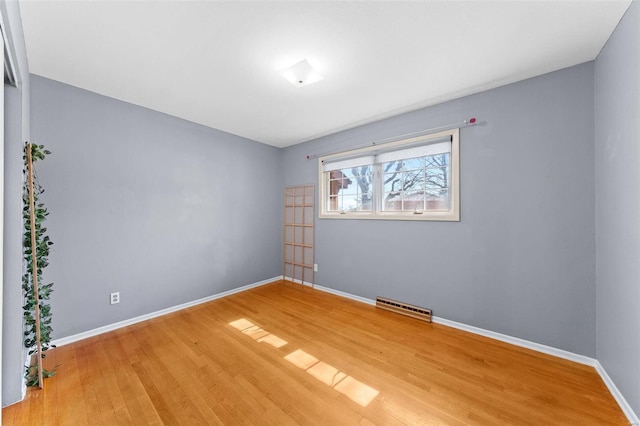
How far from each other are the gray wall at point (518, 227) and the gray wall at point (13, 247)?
11.0ft

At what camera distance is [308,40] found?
5.84ft

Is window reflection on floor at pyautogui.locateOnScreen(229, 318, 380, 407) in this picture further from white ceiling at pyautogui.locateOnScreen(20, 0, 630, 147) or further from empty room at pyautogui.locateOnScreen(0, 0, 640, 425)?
white ceiling at pyautogui.locateOnScreen(20, 0, 630, 147)

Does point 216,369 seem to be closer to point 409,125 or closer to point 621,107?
point 409,125

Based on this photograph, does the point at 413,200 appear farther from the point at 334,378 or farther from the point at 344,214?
the point at 334,378

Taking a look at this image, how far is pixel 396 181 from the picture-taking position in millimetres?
3240

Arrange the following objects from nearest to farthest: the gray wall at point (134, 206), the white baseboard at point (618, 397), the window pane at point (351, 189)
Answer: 1. the white baseboard at point (618, 397)
2. the gray wall at point (134, 206)
3. the window pane at point (351, 189)

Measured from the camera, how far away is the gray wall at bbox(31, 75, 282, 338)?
2344mm

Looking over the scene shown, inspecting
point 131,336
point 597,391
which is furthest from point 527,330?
point 131,336

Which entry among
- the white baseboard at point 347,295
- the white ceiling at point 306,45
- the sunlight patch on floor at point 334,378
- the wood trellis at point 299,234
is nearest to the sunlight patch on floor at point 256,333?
the sunlight patch on floor at point 334,378

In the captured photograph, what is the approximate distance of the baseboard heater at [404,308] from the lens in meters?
2.83

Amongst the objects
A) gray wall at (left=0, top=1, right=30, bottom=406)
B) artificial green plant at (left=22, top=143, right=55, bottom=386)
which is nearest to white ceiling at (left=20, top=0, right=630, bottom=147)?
gray wall at (left=0, top=1, right=30, bottom=406)

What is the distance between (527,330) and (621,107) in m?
1.92

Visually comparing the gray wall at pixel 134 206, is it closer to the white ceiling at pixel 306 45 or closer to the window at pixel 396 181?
the white ceiling at pixel 306 45

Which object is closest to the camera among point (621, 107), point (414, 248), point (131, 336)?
point (621, 107)
